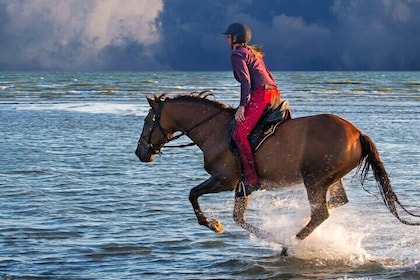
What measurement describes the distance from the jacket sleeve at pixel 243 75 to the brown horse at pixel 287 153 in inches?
19.5

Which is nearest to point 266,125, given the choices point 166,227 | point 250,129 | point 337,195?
point 250,129

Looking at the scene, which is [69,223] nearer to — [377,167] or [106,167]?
[377,167]

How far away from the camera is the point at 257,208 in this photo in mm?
11891

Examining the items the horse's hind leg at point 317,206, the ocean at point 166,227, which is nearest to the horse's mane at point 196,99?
the horse's hind leg at point 317,206

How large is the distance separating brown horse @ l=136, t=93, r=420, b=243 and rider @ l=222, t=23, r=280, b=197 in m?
0.13

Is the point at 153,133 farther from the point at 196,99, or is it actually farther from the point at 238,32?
the point at 238,32

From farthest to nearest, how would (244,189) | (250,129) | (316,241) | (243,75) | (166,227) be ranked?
(166,227) < (316,241) < (244,189) < (250,129) < (243,75)

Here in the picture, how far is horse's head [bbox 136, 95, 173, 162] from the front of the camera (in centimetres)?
944

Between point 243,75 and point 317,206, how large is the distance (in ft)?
5.39

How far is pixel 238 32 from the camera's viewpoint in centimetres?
867

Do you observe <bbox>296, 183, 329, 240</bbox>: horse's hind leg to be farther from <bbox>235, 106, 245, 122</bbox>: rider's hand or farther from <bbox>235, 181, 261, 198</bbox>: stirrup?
<bbox>235, 106, 245, 122</bbox>: rider's hand

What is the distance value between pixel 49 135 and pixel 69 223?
12.9 metres

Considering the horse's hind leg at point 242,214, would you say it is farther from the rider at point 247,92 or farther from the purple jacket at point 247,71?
the purple jacket at point 247,71

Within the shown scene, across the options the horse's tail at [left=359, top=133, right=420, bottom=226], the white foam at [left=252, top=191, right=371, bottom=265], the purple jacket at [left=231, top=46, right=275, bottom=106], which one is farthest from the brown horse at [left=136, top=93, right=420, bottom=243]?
the purple jacket at [left=231, top=46, right=275, bottom=106]
